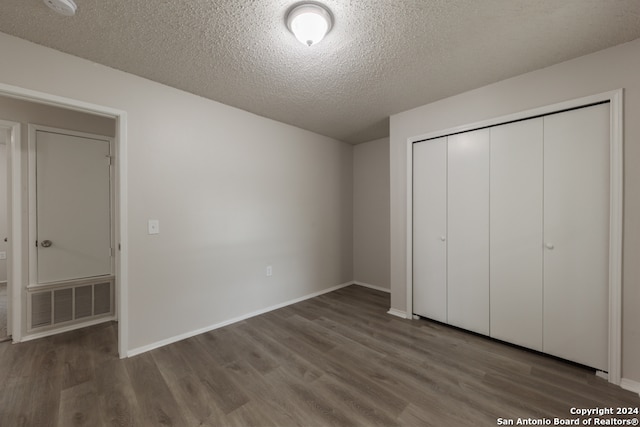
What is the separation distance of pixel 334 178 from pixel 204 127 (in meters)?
2.08

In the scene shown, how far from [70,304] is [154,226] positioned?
1446mm

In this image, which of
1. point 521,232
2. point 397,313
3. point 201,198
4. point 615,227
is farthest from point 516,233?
point 201,198

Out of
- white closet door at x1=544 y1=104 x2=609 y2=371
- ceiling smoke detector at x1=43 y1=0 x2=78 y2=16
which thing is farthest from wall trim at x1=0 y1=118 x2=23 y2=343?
white closet door at x1=544 y1=104 x2=609 y2=371

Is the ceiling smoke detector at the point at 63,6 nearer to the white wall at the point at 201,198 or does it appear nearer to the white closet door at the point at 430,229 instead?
the white wall at the point at 201,198

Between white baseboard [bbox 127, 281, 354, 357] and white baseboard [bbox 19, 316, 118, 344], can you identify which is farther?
white baseboard [bbox 19, 316, 118, 344]

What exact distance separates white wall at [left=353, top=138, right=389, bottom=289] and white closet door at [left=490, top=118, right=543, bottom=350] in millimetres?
1734

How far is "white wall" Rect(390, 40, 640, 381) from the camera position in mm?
1769

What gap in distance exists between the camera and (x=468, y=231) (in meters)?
Result: 2.58

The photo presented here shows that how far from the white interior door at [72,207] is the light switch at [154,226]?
3.67ft

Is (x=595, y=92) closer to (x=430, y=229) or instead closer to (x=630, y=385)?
(x=430, y=229)

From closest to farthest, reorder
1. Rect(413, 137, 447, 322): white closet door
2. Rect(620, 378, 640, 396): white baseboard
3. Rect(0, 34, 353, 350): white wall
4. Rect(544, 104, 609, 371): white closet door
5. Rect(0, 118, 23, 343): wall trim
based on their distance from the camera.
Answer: Rect(620, 378, 640, 396): white baseboard < Rect(544, 104, 609, 371): white closet door < Rect(0, 34, 353, 350): white wall < Rect(0, 118, 23, 343): wall trim < Rect(413, 137, 447, 322): white closet door

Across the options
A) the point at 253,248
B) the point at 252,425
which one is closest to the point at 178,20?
the point at 253,248

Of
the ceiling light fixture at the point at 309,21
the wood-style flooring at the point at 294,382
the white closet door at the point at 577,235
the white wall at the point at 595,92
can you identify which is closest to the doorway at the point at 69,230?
the wood-style flooring at the point at 294,382

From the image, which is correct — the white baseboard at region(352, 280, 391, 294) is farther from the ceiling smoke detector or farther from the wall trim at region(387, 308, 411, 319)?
the ceiling smoke detector
